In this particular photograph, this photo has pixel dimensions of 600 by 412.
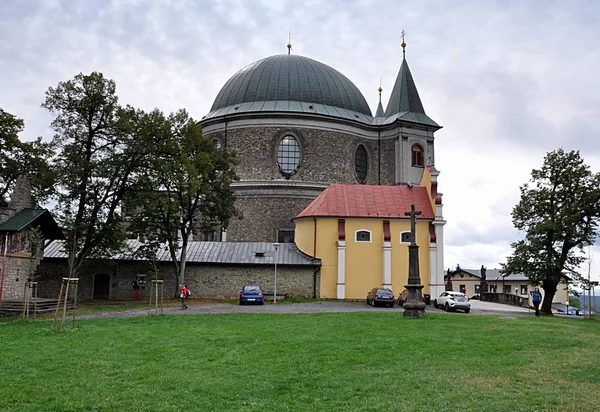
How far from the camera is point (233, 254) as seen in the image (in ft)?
124

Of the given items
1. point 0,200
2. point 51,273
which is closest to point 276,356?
point 0,200

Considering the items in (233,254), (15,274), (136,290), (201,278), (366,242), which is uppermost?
(366,242)

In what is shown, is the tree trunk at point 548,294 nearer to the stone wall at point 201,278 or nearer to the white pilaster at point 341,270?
the white pilaster at point 341,270

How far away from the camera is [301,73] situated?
50.6 meters

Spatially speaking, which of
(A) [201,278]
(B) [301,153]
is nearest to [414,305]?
(A) [201,278]

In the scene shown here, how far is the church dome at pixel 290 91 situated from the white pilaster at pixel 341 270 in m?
Answer: 14.0

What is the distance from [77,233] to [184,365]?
20590 millimetres

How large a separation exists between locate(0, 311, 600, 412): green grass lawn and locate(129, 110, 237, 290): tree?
14.2 metres

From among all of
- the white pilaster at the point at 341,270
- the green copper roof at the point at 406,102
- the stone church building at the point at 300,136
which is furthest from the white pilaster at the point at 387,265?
the green copper roof at the point at 406,102

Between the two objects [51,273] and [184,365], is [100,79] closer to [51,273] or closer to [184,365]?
[51,273]

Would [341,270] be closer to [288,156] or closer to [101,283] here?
[288,156]

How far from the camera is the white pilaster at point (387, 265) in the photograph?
3738cm

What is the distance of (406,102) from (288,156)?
13.1 metres

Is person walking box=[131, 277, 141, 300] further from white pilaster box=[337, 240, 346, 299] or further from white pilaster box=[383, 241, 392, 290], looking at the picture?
white pilaster box=[383, 241, 392, 290]
